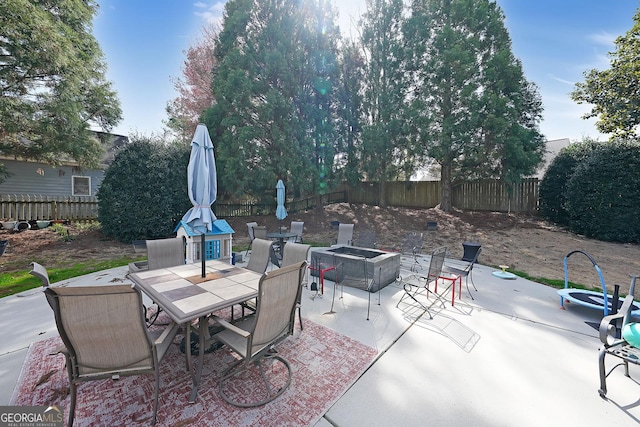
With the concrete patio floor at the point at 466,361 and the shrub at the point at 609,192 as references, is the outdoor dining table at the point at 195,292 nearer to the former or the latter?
the concrete patio floor at the point at 466,361

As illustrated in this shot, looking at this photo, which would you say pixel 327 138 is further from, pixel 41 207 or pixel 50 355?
pixel 41 207

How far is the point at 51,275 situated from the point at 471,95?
16648 mm

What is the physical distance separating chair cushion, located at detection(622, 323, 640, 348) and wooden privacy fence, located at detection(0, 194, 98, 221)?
16.0 m

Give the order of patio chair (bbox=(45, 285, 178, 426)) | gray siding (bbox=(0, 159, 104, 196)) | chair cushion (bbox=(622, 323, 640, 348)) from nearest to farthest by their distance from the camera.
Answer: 1. patio chair (bbox=(45, 285, 178, 426))
2. chair cushion (bbox=(622, 323, 640, 348))
3. gray siding (bbox=(0, 159, 104, 196))

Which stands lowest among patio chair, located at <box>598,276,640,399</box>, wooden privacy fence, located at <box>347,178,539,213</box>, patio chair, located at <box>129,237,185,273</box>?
patio chair, located at <box>598,276,640,399</box>

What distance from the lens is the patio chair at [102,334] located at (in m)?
1.98

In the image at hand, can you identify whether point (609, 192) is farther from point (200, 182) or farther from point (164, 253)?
point (164, 253)

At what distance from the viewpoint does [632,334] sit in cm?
262

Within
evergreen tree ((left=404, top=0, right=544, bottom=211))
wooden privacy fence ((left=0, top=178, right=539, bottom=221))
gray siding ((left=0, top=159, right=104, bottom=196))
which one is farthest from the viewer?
gray siding ((left=0, top=159, right=104, bottom=196))

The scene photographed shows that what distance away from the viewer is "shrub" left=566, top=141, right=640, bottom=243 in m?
9.38

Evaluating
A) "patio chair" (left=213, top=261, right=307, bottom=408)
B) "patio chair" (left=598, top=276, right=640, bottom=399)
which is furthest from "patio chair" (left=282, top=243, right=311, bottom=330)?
"patio chair" (left=598, top=276, right=640, bottom=399)

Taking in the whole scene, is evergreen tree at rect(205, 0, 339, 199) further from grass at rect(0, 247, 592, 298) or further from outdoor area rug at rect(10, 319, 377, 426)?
outdoor area rug at rect(10, 319, 377, 426)

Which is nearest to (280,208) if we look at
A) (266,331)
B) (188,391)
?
(266,331)

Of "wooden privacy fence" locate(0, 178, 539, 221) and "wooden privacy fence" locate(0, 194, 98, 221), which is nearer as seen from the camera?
"wooden privacy fence" locate(0, 194, 98, 221)
